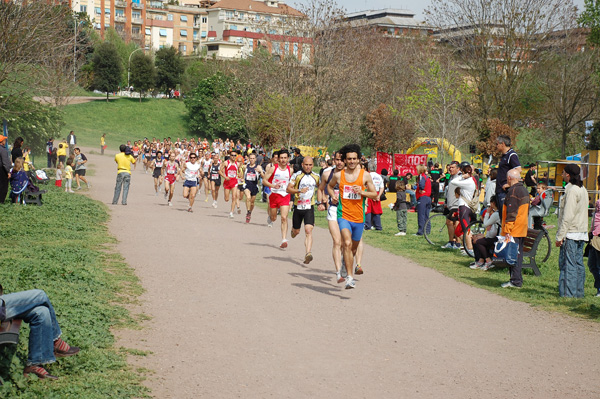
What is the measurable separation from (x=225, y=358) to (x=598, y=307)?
556 cm

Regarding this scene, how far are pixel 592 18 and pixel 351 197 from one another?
39.7m

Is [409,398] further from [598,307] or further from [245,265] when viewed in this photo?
[245,265]

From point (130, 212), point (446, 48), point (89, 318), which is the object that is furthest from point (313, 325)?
point (446, 48)

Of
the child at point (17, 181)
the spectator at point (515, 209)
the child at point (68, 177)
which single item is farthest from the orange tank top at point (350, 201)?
the child at point (68, 177)

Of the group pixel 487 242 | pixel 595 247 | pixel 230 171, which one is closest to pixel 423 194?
pixel 487 242

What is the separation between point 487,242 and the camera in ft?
46.7

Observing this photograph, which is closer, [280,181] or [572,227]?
[572,227]

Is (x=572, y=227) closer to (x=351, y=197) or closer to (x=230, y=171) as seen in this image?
(x=351, y=197)

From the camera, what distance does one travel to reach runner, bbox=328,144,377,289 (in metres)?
11.0

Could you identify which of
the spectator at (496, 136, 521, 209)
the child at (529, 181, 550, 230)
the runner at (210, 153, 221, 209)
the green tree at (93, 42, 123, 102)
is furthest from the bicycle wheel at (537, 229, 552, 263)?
the green tree at (93, 42, 123, 102)

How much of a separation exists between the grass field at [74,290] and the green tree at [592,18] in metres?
35.9

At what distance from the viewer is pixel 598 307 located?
33.9 ft

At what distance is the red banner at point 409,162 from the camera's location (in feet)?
125

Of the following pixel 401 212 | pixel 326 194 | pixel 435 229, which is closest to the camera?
pixel 326 194
